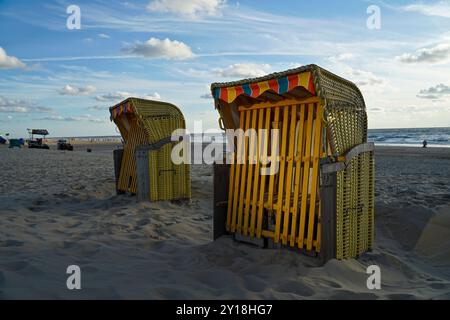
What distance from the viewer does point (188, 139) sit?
8555mm

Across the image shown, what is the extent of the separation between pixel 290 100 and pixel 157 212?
4007 millimetres

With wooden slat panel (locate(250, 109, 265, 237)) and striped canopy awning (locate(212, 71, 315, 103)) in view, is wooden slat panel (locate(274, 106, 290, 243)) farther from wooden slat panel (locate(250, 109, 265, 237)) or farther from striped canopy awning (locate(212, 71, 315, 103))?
striped canopy awning (locate(212, 71, 315, 103))

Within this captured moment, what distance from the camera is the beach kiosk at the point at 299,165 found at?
3922mm

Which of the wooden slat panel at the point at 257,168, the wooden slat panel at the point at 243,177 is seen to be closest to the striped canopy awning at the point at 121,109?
the wooden slat panel at the point at 243,177

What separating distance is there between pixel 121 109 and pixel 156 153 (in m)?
1.60

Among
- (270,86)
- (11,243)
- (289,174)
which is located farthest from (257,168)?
(11,243)

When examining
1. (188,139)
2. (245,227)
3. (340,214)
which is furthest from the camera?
(188,139)

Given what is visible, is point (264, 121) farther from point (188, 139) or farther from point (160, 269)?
point (188, 139)

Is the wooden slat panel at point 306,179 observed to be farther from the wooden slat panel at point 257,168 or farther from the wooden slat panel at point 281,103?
the wooden slat panel at point 257,168

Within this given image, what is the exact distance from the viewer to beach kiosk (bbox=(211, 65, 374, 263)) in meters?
3.92

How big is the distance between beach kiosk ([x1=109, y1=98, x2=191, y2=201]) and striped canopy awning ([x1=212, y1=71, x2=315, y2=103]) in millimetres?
3330

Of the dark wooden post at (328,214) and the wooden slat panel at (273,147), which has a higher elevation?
the wooden slat panel at (273,147)

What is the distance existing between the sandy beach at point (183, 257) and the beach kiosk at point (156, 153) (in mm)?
406
